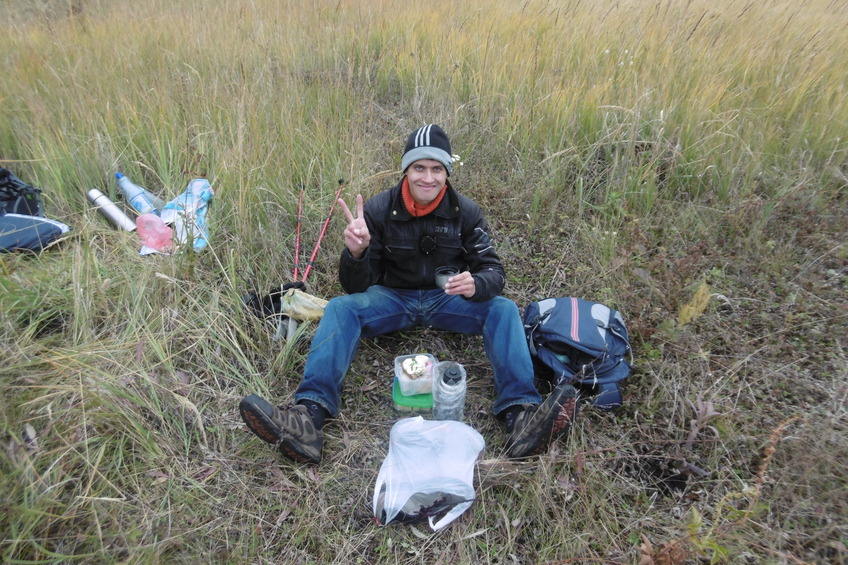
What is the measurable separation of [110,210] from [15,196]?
0.60 meters

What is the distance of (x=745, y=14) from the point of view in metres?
4.61

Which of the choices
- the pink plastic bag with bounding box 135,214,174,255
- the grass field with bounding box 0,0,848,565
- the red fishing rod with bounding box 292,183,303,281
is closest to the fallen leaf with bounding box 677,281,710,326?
the grass field with bounding box 0,0,848,565

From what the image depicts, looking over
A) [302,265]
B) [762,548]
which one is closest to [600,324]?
[762,548]

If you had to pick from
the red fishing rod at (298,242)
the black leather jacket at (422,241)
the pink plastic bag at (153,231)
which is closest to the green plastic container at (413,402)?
the black leather jacket at (422,241)

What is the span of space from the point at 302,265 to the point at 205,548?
1.74 metres

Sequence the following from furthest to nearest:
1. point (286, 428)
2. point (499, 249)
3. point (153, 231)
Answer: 1. point (499, 249)
2. point (153, 231)
3. point (286, 428)

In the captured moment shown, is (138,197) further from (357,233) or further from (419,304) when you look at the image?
(419,304)

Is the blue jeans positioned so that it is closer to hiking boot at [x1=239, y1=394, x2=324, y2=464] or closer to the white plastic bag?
hiking boot at [x1=239, y1=394, x2=324, y2=464]

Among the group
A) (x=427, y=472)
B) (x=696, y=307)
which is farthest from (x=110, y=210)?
(x=696, y=307)

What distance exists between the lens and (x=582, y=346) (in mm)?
2342

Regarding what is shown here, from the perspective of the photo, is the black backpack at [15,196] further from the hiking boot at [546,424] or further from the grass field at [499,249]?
the hiking boot at [546,424]

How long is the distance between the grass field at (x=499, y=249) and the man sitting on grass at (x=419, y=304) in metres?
0.18

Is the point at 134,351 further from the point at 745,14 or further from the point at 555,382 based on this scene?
the point at 745,14

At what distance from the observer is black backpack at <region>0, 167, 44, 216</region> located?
3068 millimetres
